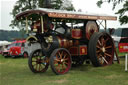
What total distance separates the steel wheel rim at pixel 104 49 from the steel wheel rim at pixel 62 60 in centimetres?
184

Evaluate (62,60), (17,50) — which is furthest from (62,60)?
(17,50)

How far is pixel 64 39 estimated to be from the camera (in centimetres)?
928

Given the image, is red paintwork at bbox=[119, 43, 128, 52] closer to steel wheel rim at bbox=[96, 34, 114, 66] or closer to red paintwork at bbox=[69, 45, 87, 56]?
steel wheel rim at bbox=[96, 34, 114, 66]

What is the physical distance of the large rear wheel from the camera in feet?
31.1

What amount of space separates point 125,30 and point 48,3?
10.9 m

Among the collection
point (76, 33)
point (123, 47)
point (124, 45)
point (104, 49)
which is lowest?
point (123, 47)

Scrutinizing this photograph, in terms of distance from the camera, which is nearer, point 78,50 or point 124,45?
point 78,50

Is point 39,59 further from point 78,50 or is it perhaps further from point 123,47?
point 123,47

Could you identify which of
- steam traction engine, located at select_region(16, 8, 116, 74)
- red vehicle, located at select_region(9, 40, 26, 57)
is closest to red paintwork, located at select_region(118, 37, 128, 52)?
steam traction engine, located at select_region(16, 8, 116, 74)

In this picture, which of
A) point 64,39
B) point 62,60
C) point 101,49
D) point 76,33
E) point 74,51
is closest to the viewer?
point 62,60

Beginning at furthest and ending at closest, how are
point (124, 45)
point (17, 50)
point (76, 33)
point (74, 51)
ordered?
point (17, 50)
point (124, 45)
point (76, 33)
point (74, 51)

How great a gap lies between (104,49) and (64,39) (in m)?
2.33

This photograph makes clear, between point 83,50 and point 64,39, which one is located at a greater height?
point 64,39

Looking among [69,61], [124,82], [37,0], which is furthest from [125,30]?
[37,0]
